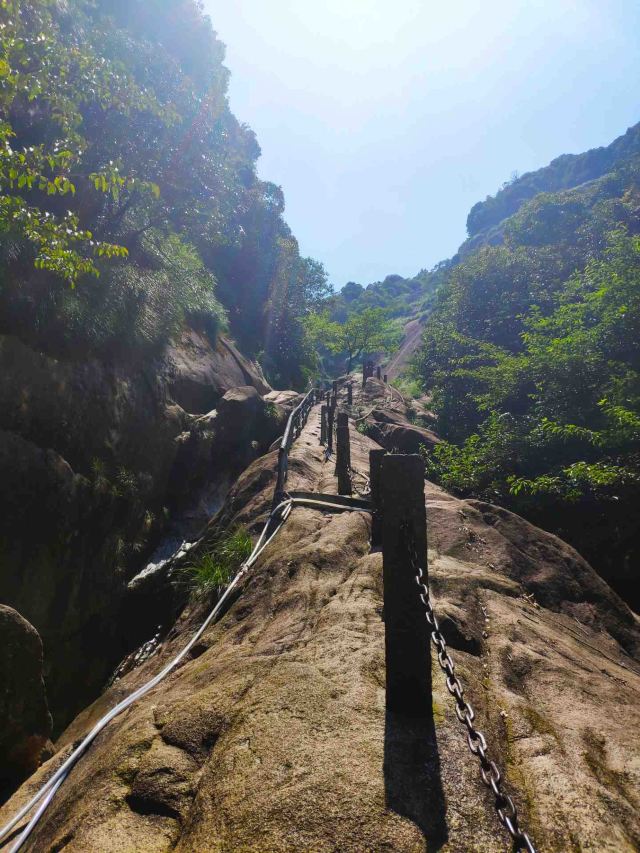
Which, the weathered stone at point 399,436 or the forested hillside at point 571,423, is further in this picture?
the weathered stone at point 399,436

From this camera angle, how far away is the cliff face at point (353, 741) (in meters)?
1.89

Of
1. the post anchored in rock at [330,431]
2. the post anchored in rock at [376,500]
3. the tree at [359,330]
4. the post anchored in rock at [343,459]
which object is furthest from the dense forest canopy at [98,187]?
the tree at [359,330]

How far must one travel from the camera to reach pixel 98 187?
17.1 ft

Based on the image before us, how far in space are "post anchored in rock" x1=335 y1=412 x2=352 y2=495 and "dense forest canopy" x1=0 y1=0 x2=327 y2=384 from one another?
4.32 meters

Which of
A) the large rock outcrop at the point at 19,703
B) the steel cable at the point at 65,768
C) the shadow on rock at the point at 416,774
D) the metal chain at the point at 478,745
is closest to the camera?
the metal chain at the point at 478,745

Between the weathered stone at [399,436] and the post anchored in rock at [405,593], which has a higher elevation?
the weathered stone at [399,436]

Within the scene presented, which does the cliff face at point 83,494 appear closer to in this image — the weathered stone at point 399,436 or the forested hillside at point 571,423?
the weathered stone at point 399,436

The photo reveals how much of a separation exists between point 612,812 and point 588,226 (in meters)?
29.7

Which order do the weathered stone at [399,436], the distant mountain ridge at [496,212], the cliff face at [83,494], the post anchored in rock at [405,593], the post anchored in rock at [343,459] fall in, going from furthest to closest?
the distant mountain ridge at [496,212] → the weathered stone at [399,436] → the cliff face at [83,494] → the post anchored in rock at [343,459] → the post anchored in rock at [405,593]

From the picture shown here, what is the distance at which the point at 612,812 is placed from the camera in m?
1.90

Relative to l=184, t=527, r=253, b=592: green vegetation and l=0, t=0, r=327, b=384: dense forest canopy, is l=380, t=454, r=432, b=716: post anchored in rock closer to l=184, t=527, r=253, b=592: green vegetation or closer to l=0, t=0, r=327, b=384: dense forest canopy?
l=184, t=527, r=253, b=592: green vegetation

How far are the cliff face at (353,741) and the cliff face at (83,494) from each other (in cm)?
503

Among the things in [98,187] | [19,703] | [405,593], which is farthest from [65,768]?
[98,187]

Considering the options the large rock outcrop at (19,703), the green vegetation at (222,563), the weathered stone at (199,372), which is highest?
the weathered stone at (199,372)
